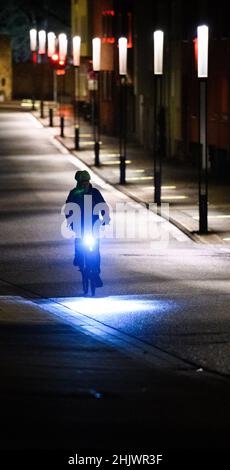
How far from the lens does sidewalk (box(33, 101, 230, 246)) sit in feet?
104

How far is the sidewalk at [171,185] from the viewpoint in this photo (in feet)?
104

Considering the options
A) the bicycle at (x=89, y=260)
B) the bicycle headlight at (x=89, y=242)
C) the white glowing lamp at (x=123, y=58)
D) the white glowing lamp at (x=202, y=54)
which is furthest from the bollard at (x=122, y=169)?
the bicycle headlight at (x=89, y=242)

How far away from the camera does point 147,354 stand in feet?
49.4

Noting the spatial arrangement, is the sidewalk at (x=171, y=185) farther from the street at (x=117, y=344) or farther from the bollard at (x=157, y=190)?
the street at (x=117, y=344)

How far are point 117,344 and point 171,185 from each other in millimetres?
27795

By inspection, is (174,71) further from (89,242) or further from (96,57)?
(89,242)

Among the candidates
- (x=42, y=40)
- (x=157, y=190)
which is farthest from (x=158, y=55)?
(x=42, y=40)

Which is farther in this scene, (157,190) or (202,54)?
(157,190)

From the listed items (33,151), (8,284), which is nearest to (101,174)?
(33,151)

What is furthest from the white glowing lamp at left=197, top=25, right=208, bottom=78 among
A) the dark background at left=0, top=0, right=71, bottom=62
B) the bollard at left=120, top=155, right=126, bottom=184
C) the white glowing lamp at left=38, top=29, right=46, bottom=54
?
the dark background at left=0, top=0, right=71, bottom=62

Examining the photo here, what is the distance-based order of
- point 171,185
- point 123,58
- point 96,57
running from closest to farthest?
1. point 171,185
2. point 123,58
3. point 96,57

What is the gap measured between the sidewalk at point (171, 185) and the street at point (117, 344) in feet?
2.69

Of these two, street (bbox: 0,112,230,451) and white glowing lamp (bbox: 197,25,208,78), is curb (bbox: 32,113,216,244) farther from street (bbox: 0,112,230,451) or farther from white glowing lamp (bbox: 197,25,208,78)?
white glowing lamp (bbox: 197,25,208,78)

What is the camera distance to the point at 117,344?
15.7 m
